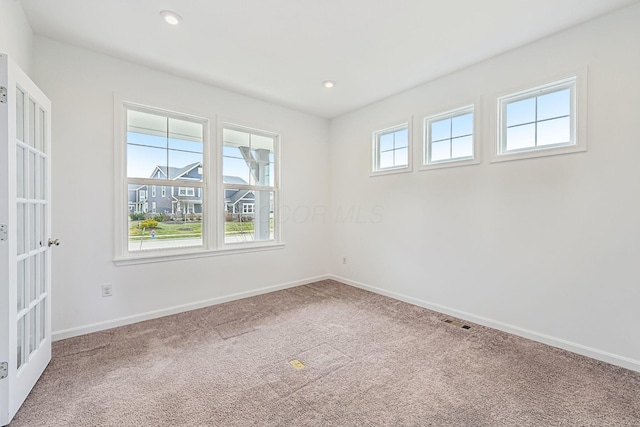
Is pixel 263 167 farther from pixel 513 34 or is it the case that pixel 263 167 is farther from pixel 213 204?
pixel 513 34

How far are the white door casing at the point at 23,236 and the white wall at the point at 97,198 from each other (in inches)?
20.8

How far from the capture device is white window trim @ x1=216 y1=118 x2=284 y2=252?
363cm

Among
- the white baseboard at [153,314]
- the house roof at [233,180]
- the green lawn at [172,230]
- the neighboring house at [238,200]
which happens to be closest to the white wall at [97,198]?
the white baseboard at [153,314]

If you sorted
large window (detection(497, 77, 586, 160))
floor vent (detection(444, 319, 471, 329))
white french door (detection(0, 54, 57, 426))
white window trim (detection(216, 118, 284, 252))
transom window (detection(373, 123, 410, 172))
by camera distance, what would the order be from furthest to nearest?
transom window (detection(373, 123, 410, 172)) < white window trim (detection(216, 118, 284, 252)) < floor vent (detection(444, 319, 471, 329)) < large window (detection(497, 77, 586, 160)) < white french door (detection(0, 54, 57, 426))

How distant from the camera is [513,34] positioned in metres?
2.52

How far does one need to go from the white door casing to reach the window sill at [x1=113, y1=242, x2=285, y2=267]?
0.80 meters

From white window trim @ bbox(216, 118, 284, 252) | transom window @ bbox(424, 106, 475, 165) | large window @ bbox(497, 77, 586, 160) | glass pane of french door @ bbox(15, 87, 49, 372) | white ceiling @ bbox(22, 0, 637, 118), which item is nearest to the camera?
glass pane of french door @ bbox(15, 87, 49, 372)

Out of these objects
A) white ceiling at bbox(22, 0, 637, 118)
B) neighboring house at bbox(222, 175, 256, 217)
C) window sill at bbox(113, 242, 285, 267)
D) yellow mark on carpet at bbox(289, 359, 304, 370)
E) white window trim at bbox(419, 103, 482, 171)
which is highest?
white ceiling at bbox(22, 0, 637, 118)

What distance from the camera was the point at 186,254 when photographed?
11.1ft

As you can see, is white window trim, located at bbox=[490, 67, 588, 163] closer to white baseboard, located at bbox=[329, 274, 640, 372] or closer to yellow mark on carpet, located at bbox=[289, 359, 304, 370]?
white baseboard, located at bbox=[329, 274, 640, 372]

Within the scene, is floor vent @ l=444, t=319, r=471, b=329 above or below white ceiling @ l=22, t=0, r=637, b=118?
below

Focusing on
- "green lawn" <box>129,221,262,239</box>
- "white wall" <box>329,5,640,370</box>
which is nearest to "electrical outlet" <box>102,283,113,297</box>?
"green lawn" <box>129,221,262,239</box>

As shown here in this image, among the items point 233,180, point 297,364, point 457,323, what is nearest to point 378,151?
point 233,180

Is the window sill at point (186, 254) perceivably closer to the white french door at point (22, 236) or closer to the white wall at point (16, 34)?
the white french door at point (22, 236)
